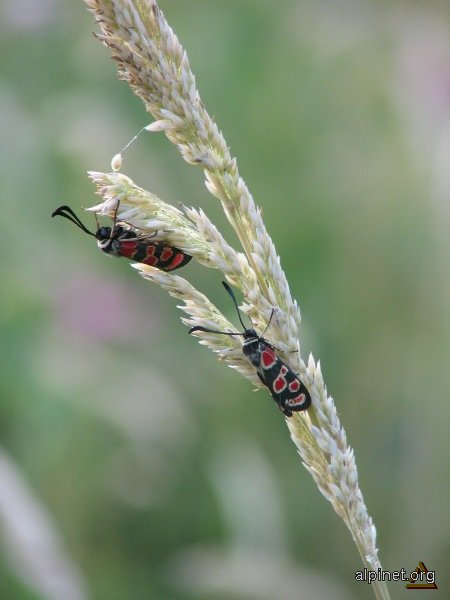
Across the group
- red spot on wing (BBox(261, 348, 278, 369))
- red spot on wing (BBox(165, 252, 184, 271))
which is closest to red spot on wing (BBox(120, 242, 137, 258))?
red spot on wing (BBox(165, 252, 184, 271))

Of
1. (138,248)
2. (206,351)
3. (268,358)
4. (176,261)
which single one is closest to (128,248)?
(138,248)

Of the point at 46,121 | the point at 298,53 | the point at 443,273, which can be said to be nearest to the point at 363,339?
the point at 443,273

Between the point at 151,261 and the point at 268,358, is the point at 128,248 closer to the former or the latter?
the point at 151,261

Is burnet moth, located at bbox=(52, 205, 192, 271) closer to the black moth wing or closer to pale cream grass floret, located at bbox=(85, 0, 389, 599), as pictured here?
pale cream grass floret, located at bbox=(85, 0, 389, 599)

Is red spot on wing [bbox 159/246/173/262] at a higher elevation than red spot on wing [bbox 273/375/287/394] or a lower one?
higher

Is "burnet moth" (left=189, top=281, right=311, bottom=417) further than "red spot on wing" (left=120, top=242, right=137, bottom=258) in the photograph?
No

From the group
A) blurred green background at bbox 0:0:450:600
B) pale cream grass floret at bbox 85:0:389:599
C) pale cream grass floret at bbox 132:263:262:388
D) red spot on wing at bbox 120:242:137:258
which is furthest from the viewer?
blurred green background at bbox 0:0:450:600

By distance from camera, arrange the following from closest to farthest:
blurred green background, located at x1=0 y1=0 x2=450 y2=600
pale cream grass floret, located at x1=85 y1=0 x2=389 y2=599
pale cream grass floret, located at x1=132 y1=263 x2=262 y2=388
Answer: pale cream grass floret, located at x1=85 y1=0 x2=389 y2=599 → pale cream grass floret, located at x1=132 y1=263 x2=262 y2=388 → blurred green background, located at x1=0 y1=0 x2=450 y2=600

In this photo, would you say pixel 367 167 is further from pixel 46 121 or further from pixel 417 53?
pixel 46 121
